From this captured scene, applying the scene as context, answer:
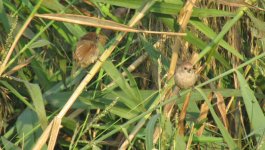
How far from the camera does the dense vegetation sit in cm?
226

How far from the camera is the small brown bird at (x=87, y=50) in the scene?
224cm

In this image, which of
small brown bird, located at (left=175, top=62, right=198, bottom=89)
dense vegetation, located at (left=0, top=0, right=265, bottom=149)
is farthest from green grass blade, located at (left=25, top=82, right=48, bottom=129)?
small brown bird, located at (left=175, top=62, right=198, bottom=89)

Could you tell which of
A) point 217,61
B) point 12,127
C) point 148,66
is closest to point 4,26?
point 12,127

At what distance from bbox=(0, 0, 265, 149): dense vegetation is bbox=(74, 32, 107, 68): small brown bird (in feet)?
0.13

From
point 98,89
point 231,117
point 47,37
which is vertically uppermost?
point 47,37

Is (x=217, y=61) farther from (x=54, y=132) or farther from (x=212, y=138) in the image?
(x=54, y=132)

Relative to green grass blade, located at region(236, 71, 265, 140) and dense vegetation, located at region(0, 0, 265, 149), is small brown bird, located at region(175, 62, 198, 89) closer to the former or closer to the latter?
dense vegetation, located at region(0, 0, 265, 149)

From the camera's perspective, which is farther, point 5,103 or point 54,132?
point 5,103

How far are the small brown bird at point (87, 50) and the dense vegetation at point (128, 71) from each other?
4 centimetres

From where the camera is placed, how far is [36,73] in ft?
8.56

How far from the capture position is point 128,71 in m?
2.39

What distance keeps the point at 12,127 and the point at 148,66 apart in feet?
2.01

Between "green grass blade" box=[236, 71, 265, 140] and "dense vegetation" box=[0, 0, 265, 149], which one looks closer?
"green grass blade" box=[236, 71, 265, 140]

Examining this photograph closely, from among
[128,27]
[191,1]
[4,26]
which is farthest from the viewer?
[4,26]
